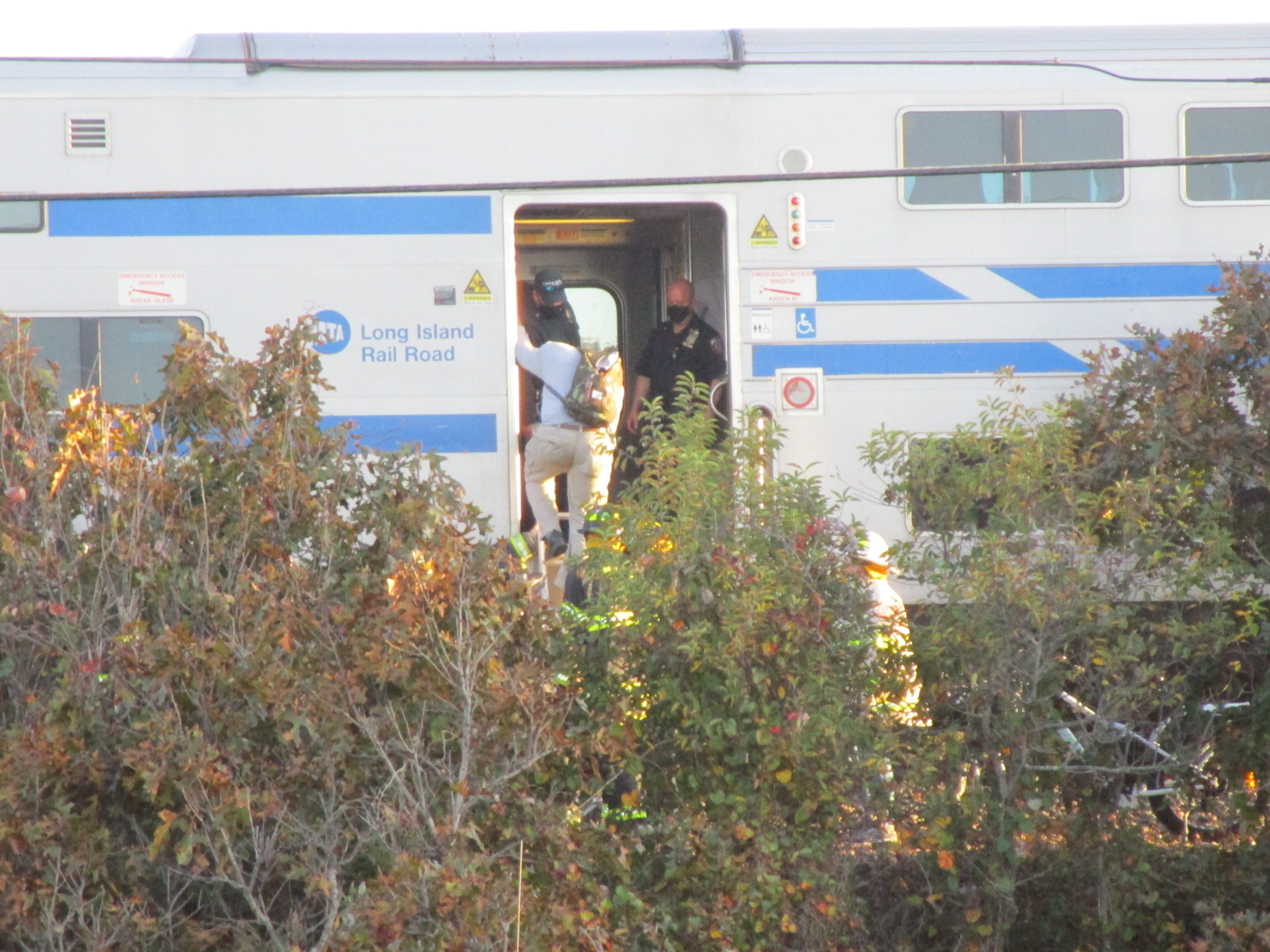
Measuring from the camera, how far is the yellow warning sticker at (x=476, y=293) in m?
6.88

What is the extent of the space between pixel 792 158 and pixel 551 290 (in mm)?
1722

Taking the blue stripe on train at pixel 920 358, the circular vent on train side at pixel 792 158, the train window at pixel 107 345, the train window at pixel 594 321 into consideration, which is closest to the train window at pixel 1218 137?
the blue stripe on train at pixel 920 358

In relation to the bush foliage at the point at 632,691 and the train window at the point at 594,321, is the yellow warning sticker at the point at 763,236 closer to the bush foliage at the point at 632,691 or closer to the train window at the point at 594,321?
the bush foliage at the point at 632,691

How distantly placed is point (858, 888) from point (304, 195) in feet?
13.0

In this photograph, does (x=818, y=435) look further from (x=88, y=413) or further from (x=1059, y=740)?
(x=88, y=413)

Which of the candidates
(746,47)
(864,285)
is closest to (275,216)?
(746,47)

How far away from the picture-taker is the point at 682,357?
8.01 meters

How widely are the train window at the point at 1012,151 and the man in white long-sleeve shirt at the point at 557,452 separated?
6.70 feet

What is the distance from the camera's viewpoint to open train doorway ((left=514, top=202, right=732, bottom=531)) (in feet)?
28.3

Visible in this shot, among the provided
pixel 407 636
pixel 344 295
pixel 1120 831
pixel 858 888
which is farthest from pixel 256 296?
Result: pixel 1120 831

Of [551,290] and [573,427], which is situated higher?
[551,290]

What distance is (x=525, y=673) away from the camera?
13.0 feet

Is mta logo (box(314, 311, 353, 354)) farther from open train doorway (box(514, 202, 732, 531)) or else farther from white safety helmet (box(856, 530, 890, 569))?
white safety helmet (box(856, 530, 890, 569))

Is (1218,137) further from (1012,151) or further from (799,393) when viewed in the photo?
(799,393)
